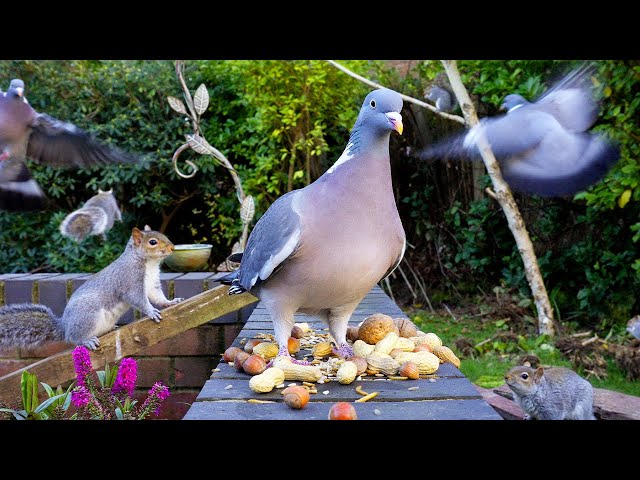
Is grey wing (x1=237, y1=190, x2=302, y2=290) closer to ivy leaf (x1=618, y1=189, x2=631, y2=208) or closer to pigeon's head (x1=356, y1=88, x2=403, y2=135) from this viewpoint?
pigeon's head (x1=356, y1=88, x2=403, y2=135)

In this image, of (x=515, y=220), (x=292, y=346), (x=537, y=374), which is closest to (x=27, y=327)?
(x=292, y=346)

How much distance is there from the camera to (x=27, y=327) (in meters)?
1.86

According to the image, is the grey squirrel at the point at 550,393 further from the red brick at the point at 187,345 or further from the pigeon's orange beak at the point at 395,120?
the red brick at the point at 187,345

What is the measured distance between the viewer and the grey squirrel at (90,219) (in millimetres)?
3092

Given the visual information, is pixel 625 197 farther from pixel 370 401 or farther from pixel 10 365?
pixel 10 365

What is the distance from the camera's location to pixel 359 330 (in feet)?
4.66

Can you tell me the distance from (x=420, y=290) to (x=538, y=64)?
162 cm

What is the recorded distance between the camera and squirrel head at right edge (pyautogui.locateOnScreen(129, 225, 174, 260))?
6.08 ft

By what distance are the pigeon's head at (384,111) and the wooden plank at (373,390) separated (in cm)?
49

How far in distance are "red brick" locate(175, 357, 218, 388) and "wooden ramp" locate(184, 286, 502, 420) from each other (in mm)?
1127

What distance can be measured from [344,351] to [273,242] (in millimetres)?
312
